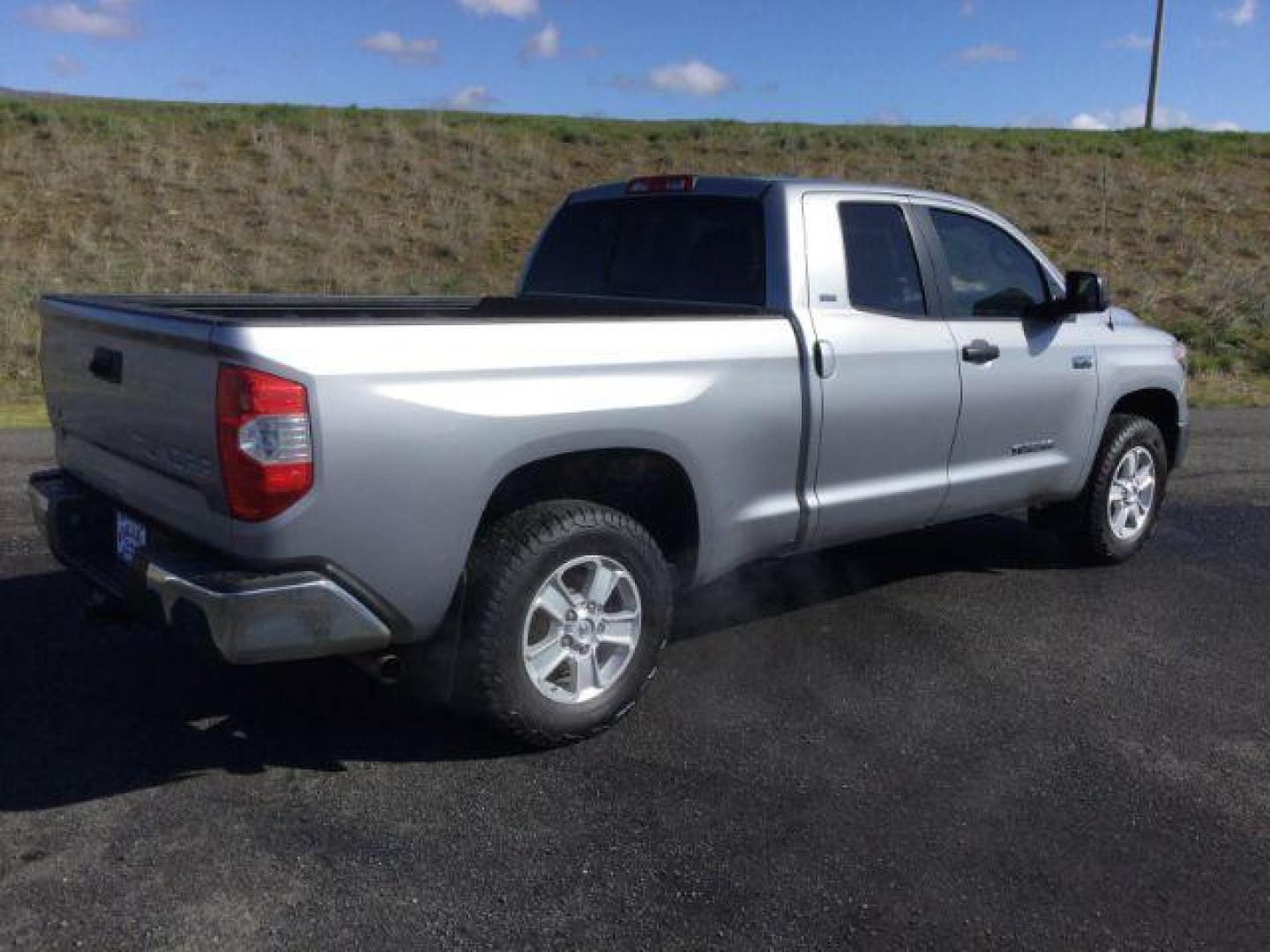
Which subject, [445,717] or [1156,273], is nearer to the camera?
[445,717]

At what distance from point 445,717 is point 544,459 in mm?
1039

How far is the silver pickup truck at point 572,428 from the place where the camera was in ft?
11.6

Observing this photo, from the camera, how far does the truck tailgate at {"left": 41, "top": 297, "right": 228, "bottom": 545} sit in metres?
3.60

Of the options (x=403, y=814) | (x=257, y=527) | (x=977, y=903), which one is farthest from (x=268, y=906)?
(x=977, y=903)

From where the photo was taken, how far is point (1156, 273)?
23.3 m

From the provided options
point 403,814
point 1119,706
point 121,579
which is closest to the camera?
point 403,814

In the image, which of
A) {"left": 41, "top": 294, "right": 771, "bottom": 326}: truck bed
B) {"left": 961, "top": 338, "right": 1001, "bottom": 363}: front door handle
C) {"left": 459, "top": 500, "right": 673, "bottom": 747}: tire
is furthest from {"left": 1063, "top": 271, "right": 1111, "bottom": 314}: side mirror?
{"left": 459, "top": 500, "right": 673, "bottom": 747}: tire

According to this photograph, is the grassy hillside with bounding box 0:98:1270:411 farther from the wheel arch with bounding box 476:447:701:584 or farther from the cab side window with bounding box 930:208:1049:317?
the wheel arch with bounding box 476:447:701:584

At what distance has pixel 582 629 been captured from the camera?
4.26 m

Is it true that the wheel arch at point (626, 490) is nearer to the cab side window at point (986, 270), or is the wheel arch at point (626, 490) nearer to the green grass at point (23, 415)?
the cab side window at point (986, 270)

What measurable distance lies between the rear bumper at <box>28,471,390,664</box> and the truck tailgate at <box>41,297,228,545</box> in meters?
0.12

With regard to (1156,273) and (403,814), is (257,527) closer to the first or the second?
(403,814)

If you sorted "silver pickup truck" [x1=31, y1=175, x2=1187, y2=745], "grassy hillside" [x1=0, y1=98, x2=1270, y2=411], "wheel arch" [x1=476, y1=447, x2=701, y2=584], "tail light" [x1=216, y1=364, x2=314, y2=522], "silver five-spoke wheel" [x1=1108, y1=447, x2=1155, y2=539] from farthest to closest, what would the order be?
"grassy hillside" [x1=0, y1=98, x2=1270, y2=411]
"silver five-spoke wheel" [x1=1108, y1=447, x2=1155, y2=539]
"wheel arch" [x1=476, y1=447, x2=701, y2=584]
"silver pickup truck" [x1=31, y1=175, x2=1187, y2=745]
"tail light" [x1=216, y1=364, x2=314, y2=522]

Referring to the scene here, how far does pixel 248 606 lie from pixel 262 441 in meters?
0.44
